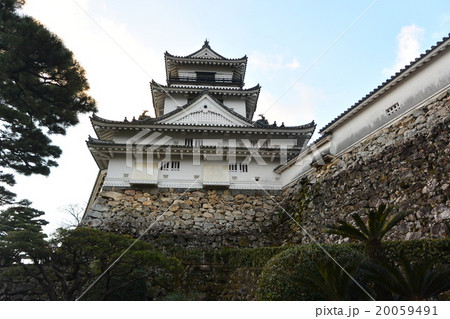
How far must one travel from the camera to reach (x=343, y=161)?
9875 millimetres

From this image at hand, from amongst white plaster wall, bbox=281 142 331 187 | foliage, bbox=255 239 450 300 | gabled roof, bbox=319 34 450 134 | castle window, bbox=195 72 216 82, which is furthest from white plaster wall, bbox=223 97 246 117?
foliage, bbox=255 239 450 300

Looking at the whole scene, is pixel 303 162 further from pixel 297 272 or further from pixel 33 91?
pixel 33 91

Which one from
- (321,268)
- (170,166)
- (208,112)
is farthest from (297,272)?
(208,112)

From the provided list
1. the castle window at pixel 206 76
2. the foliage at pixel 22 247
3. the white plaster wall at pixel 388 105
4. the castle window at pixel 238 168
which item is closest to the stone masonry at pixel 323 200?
the white plaster wall at pixel 388 105

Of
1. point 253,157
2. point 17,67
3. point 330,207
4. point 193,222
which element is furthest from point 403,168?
point 17,67

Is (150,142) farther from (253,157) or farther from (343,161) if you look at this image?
(343,161)

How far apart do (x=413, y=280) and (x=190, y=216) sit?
8.84 metres

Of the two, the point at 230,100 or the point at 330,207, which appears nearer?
the point at 330,207

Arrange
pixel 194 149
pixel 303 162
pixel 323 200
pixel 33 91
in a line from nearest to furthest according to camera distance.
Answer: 1. pixel 33 91
2. pixel 323 200
3. pixel 303 162
4. pixel 194 149

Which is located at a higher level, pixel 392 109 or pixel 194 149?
pixel 194 149

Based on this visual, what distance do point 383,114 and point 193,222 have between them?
798cm

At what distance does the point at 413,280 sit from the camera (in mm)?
3926

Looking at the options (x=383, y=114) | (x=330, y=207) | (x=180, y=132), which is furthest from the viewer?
(x=180, y=132)

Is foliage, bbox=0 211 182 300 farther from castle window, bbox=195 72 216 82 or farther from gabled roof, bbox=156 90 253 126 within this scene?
castle window, bbox=195 72 216 82
